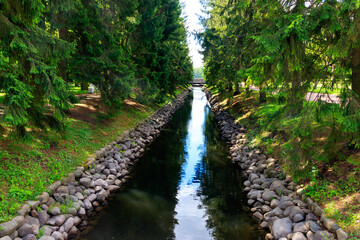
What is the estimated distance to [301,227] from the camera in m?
5.66

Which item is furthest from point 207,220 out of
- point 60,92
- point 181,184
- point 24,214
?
point 60,92

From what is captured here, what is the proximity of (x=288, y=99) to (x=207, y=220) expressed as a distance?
159 inches

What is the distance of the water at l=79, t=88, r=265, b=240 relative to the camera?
256 inches

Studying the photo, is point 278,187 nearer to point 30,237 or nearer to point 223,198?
point 223,198

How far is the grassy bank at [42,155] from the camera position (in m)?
5.70

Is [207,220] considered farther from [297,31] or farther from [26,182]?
[297,31]

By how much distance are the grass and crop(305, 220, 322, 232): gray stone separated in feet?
20.4

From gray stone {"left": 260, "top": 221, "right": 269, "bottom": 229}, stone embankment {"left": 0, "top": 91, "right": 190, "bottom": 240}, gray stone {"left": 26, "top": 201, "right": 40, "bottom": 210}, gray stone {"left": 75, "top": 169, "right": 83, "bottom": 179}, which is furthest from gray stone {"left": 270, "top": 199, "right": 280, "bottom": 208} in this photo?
gray stone {"left": 26, "top": 201, "right": 40, "bottom": 210}

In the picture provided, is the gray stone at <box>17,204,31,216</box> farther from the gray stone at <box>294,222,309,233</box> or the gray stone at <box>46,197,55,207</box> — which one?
the gray stone at <box>294,222,309,233</box>

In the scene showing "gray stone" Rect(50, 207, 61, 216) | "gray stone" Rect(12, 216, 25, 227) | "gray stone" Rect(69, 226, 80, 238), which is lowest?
"gray stone" Rect(69, 226, 80, 238)

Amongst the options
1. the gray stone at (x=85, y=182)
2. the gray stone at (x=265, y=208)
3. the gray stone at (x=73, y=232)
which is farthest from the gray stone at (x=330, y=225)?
the gray stone at (x=85, y=182)

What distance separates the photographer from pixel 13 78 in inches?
192

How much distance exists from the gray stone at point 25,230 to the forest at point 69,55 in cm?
205

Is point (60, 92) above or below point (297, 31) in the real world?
below
